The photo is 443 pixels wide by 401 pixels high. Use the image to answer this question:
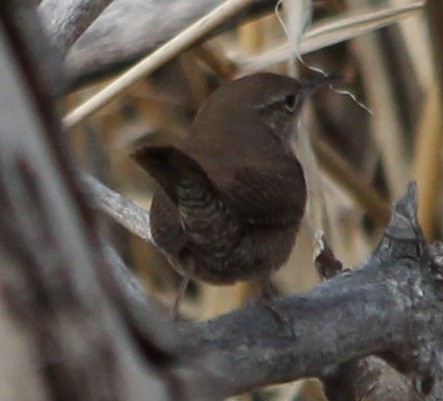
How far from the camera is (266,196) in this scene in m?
1.62

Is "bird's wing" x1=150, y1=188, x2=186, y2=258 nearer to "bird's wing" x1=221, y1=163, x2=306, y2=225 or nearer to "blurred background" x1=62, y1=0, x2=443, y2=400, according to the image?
"bird's wing" x1=221, y1=163, x2=306, y2=225

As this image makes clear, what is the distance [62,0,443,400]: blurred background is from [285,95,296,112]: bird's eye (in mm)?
100

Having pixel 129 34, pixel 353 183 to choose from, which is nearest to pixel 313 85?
pixel 129 34

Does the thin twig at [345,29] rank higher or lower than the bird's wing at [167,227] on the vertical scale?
higher

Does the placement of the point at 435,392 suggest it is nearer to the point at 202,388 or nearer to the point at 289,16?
the point at 289,16

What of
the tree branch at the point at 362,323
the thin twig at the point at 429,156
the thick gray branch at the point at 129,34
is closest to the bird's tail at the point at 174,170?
the tree branch at the point at 362,323

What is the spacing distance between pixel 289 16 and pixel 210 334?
632 mm

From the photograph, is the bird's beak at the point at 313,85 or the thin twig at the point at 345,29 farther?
the bird's beak at the point at 313,85

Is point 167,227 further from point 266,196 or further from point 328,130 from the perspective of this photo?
point 328,130

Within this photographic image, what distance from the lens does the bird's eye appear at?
2047 millimetres

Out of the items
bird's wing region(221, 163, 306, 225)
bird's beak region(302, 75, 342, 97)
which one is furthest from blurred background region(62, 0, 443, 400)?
bird's wing region(221, 163, 306, 225)

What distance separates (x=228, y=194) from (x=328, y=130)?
1474mm

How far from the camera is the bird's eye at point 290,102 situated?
2.05m

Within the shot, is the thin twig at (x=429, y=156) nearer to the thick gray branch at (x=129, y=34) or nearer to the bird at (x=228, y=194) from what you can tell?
the bird at (x=228, y=194)
